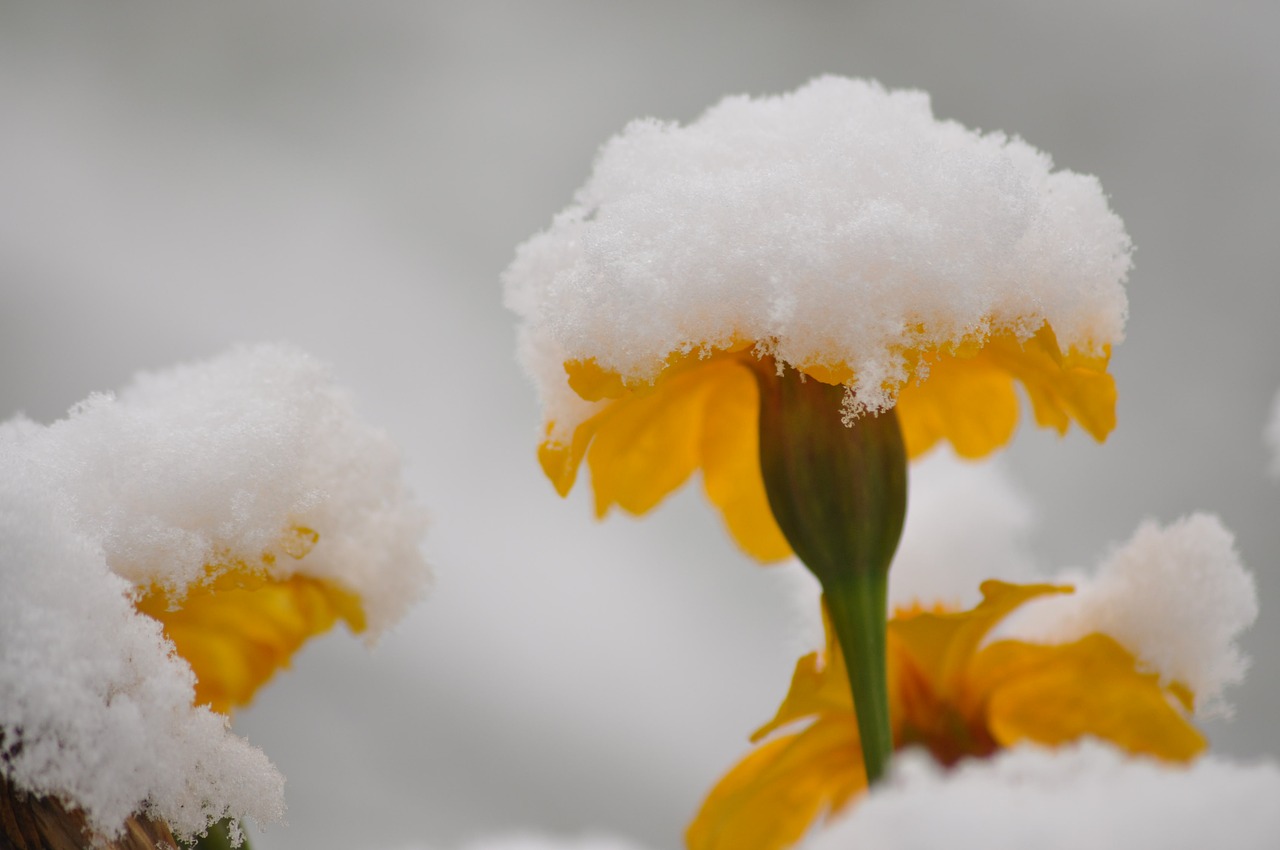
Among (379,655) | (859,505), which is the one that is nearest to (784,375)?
(859,505)

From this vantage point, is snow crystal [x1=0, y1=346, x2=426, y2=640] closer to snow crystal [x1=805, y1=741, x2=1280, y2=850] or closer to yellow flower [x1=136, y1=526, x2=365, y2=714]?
yellow flower [x1=136, y1=526, x2=365, y2=714]

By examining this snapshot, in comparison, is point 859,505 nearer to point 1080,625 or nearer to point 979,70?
point 1080,625

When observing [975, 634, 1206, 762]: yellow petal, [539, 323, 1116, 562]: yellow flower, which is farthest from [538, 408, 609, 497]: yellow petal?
[975, 634, 1206, 762]: yellow petal

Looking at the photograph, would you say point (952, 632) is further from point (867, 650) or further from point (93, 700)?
point (93, 700)

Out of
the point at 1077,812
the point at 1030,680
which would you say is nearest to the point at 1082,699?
the point at 1030,680

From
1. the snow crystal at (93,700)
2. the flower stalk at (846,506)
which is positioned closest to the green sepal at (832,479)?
the flower stalk at (846,506)

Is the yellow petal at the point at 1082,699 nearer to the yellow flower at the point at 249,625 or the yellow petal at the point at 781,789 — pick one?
the yellow petal at the point at 781,789

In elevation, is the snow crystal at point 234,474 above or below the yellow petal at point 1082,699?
below
